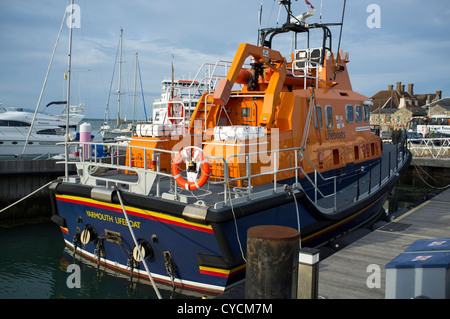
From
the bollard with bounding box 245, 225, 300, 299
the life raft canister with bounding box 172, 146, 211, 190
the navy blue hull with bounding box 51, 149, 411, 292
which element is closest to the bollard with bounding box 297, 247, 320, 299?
the bollard with bounding box 245, 225, 300, 299

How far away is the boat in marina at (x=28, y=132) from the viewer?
1808 cm

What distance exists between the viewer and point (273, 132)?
21.9 feet

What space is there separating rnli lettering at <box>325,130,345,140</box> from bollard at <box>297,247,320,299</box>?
4555 millimetres

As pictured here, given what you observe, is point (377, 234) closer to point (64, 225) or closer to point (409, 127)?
point (64, 225)

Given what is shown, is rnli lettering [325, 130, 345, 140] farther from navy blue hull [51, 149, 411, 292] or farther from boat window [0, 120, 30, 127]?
boat window [0, 120, 30, 127]

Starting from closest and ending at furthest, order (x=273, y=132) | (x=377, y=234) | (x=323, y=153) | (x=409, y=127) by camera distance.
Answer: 1. (x=273, y=132)
2. (x=377, y=234)
3. (x=323, y=153)
4. (x=409, y=127)

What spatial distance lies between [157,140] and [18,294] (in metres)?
3.59

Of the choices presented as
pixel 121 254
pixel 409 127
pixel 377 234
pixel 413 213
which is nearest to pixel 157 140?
pixel 121 254

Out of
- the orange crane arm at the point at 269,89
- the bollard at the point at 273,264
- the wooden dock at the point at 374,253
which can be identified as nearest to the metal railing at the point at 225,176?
the orange crane arm at the point at 269,89

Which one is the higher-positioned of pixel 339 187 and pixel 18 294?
pixel 339 187

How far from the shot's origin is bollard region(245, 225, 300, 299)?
11.6 ft

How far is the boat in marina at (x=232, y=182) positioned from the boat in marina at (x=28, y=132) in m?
11.7

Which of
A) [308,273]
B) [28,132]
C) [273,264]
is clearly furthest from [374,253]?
[28,132]
